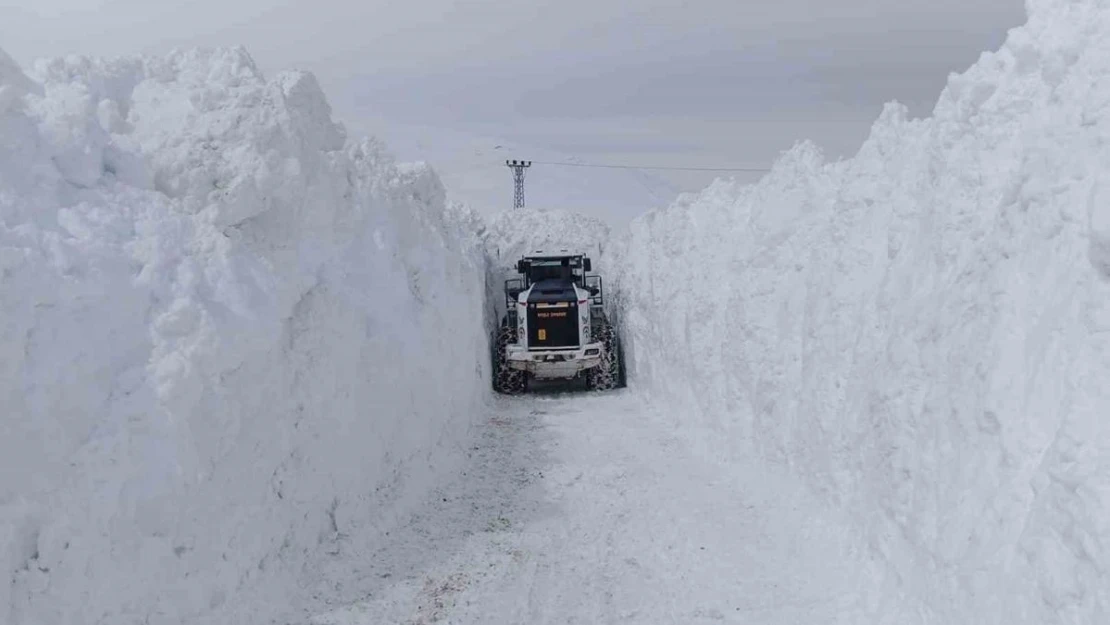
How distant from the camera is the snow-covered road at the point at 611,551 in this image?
6.53m

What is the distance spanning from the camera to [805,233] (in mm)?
10430

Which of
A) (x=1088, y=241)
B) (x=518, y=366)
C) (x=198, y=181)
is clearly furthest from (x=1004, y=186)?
(x=518, y=366)

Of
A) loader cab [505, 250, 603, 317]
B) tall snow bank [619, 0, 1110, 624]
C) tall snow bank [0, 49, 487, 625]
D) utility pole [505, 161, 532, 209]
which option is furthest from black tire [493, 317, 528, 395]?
utility pole [505, 161, 532, 209]

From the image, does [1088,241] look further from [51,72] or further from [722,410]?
[51,72]

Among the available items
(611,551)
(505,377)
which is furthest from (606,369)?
(611,551)

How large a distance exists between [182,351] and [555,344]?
12.1 meters

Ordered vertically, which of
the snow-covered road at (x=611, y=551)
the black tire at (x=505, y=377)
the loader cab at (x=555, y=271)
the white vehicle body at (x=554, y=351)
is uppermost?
the loader cab at (x=555, y=271)

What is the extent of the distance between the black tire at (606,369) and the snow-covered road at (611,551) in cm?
669

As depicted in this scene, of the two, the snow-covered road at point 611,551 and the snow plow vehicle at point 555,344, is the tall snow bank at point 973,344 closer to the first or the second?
the snow-covered road at point 611,551

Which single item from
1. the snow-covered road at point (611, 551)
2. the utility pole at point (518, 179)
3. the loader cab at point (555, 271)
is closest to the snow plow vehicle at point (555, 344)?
the loader cab at point (555, 271)

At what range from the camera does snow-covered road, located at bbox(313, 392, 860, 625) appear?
21.4 feet

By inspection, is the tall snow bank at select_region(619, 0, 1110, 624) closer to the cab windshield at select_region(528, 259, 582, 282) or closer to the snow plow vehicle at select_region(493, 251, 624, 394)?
the snow plow vehicle at select_region(493, 251, 624, 394)

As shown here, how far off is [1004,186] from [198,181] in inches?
279

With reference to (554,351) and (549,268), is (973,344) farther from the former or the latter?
(549,268)
